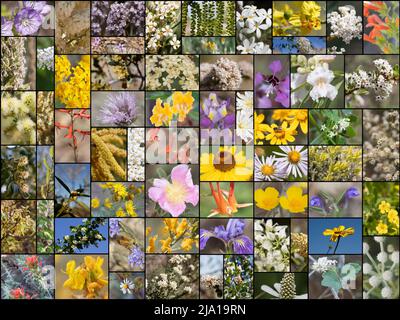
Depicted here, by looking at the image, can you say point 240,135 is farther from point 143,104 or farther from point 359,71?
point 359,71

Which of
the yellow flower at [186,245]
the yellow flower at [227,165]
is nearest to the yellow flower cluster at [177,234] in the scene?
the yellow flower at [186,245]

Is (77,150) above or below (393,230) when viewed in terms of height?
above

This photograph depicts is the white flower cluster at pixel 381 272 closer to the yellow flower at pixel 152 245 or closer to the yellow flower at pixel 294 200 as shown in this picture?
the yellow flower at pixel 294 200

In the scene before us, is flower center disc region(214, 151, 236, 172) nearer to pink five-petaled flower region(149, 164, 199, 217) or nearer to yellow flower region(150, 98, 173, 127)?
pink five-petaled flower region(149, 164, 199, 217)

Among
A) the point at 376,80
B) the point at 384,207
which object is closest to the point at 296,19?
the point at 376,80

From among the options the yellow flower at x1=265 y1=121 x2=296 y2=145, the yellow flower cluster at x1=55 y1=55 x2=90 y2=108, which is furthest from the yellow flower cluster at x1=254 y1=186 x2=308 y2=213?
the yellow flower cluster at x1=55 y1=55 x2=90 y2=108

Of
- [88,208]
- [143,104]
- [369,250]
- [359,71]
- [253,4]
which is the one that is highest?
[253,4]
